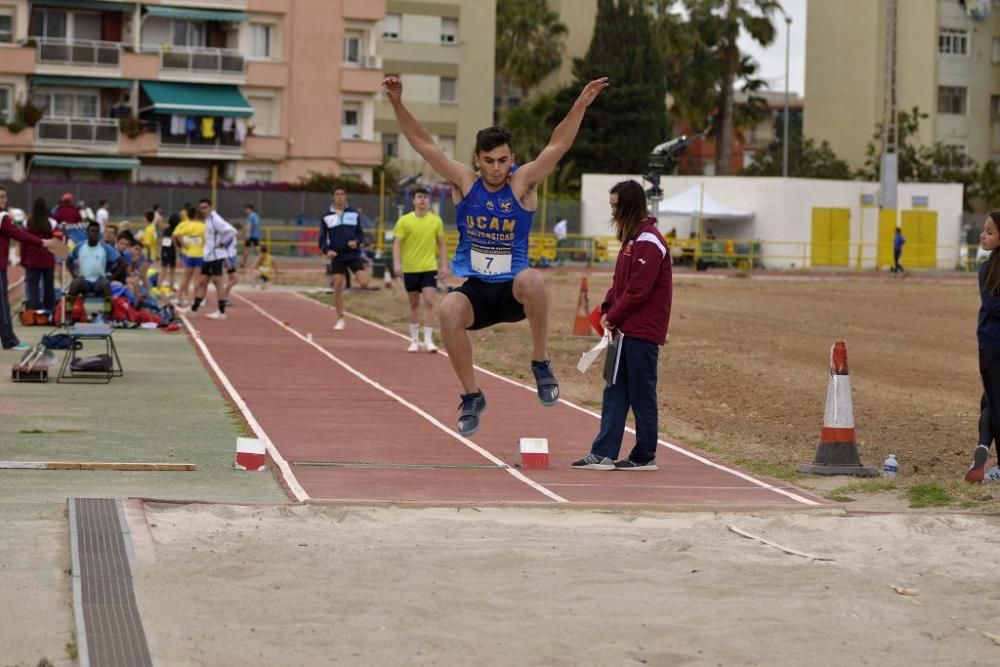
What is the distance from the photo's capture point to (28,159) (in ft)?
204

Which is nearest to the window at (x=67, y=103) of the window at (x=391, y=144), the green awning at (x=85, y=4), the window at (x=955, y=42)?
the green awning at (x=85, y=4)

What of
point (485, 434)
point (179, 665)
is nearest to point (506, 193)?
point (485, 434)

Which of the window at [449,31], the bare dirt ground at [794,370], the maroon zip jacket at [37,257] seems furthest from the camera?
the window at [449,31]

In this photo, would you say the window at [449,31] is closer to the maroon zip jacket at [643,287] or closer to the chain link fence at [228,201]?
the chain link fence at [228,201]

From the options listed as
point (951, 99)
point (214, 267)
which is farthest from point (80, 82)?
point (214, 267)

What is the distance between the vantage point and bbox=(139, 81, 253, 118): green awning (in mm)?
62844

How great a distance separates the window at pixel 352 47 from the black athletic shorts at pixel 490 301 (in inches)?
2344

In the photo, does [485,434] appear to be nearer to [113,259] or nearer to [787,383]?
[787,383]

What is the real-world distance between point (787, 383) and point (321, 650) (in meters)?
12.3

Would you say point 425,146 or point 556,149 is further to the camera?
point 425,146

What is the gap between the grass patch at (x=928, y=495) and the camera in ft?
32.0

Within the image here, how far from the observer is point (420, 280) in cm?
1972

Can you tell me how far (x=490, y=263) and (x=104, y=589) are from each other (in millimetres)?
4159

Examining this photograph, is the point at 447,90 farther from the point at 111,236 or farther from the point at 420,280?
the point at 420,280
